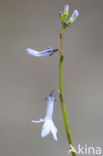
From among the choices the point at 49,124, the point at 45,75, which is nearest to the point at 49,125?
the point at 49,124

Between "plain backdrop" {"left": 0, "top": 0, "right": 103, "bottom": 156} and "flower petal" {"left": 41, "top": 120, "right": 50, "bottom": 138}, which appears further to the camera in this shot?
"plain backdrop" {"left": 0, "top": 0, "right": 103, "bottom": 156}

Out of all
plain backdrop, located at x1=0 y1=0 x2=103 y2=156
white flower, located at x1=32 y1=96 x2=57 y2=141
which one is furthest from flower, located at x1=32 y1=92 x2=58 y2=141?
plain backdrop, located at x1=0 y1=0 x2=103 y2=156

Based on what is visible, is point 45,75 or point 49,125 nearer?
point 49,125

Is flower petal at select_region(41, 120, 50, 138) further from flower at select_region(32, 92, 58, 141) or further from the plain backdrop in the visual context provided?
the plain backdrop

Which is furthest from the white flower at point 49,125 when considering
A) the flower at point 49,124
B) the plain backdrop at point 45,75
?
the plain backdrop at point 45,75

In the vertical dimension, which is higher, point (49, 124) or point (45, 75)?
point (45, 75)

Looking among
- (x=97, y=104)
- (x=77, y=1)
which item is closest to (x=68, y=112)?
(x=97, y=104)

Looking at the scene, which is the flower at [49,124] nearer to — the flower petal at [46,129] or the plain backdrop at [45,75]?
the flower petal at [46,129]

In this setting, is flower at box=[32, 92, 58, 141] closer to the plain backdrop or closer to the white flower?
the white flower

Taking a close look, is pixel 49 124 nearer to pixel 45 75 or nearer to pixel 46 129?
pixel 46 129
